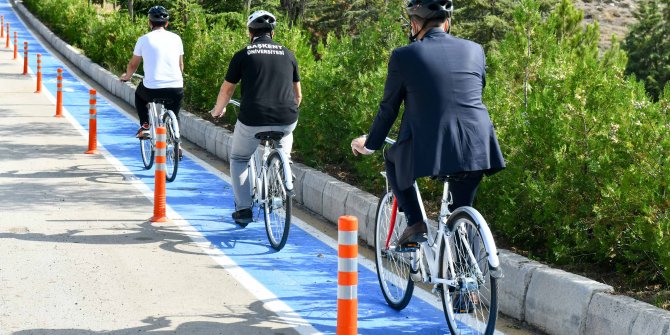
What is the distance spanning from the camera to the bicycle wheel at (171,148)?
12.6 meters

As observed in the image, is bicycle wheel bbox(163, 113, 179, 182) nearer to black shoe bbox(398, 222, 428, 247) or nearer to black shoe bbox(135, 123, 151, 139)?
black shoe bbox(135, 123, 151, 139)

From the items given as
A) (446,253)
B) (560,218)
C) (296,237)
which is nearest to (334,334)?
(446,253)

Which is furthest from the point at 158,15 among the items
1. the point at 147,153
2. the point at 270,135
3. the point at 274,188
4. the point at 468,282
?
the point at 468,282

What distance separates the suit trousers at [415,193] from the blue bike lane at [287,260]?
2.92ft

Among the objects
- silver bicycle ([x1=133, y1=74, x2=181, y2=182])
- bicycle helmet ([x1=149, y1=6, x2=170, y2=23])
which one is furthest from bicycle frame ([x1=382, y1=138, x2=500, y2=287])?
bicycle helmet ([x1=149, y1=6, x2=170, y2=23])

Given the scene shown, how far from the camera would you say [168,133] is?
1280cm

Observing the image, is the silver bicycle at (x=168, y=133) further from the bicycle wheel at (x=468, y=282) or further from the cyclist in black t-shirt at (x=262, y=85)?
the bicycle wheel at (x=468, y=282)

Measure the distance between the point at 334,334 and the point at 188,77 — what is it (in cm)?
1314

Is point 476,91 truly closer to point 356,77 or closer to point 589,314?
point 589,314

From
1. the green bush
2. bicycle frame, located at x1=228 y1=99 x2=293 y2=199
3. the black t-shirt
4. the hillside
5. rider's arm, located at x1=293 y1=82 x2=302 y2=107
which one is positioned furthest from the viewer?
the hillside

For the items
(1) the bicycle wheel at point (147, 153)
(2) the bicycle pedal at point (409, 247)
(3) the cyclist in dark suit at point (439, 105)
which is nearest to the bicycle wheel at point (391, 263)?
(2) the bicycle pedal at point (409, 247)

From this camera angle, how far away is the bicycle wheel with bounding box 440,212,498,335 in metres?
5.81

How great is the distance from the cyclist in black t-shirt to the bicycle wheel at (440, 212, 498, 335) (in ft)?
11.3

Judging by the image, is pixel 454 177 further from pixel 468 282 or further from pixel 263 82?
pixel 263 82
